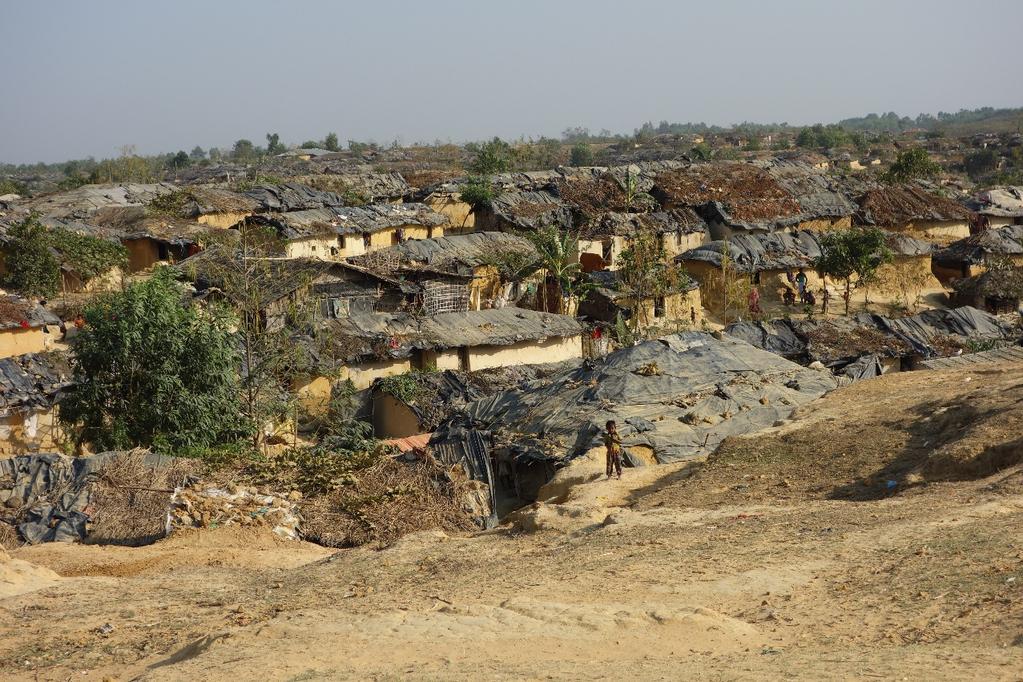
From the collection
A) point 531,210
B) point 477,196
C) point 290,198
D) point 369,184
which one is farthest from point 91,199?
point 531,210

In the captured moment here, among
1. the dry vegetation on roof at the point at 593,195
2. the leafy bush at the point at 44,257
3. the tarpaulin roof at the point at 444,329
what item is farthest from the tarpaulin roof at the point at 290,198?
the tarpaulin roof at the point at 444,329

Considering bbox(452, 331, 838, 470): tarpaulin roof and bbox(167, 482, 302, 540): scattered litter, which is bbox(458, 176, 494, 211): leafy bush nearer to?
bbox(452, 331, 838, 470): tarpaulin roof

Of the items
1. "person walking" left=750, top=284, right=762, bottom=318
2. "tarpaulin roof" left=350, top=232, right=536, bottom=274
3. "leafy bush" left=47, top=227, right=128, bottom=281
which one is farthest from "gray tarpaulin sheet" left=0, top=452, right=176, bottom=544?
"person walking" left=750, top=284, right=762, bottom=318

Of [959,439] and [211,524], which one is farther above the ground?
[959,439]

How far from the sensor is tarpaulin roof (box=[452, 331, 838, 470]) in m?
15.0

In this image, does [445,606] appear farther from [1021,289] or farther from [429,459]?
[1021,289]

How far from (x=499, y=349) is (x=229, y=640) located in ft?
48.1

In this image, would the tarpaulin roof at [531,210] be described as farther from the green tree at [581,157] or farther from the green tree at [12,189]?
the green tree at [581,157]

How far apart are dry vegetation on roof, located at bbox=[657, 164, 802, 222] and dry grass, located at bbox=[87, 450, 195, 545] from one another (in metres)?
25.1

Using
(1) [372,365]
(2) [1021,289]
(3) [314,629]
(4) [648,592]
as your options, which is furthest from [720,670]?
(2) [1021,289]

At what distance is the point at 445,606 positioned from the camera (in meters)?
8.95

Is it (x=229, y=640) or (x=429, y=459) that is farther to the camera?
(x=429, y=459)

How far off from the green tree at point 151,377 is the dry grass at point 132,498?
83.4 inches

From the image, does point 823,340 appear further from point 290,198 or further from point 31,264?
point 290,198
